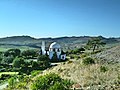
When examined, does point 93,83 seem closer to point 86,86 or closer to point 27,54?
point 86,86

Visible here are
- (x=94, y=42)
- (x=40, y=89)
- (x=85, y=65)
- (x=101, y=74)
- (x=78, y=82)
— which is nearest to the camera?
(x=40, y=89)

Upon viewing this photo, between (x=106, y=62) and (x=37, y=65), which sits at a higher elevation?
(x=106, y=62)

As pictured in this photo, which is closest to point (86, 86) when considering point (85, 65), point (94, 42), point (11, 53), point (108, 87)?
point (108, 87)

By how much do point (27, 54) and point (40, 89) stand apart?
71858 mm

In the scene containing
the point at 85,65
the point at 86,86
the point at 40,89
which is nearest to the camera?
the point at 40,89

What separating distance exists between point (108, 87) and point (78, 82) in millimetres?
3764

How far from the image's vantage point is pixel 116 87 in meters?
19.8

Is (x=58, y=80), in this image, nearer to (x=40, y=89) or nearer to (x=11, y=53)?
(x=40, y=89)

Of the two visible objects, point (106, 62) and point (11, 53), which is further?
point (11, 53)

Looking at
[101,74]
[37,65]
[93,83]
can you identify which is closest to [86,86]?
[93,83]

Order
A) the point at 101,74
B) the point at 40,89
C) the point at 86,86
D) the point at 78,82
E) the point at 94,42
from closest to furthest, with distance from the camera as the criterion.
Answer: the point at 40,89 < the point at 86,86 < the point at 78,82 < the point at 101,74 < the point at 94,42

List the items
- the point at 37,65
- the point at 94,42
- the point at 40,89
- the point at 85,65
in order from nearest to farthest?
the point at 40,89, the point at 85,65, the point at 37,65, the point at 94,42

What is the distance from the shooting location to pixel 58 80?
778 inches

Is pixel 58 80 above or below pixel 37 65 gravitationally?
above
